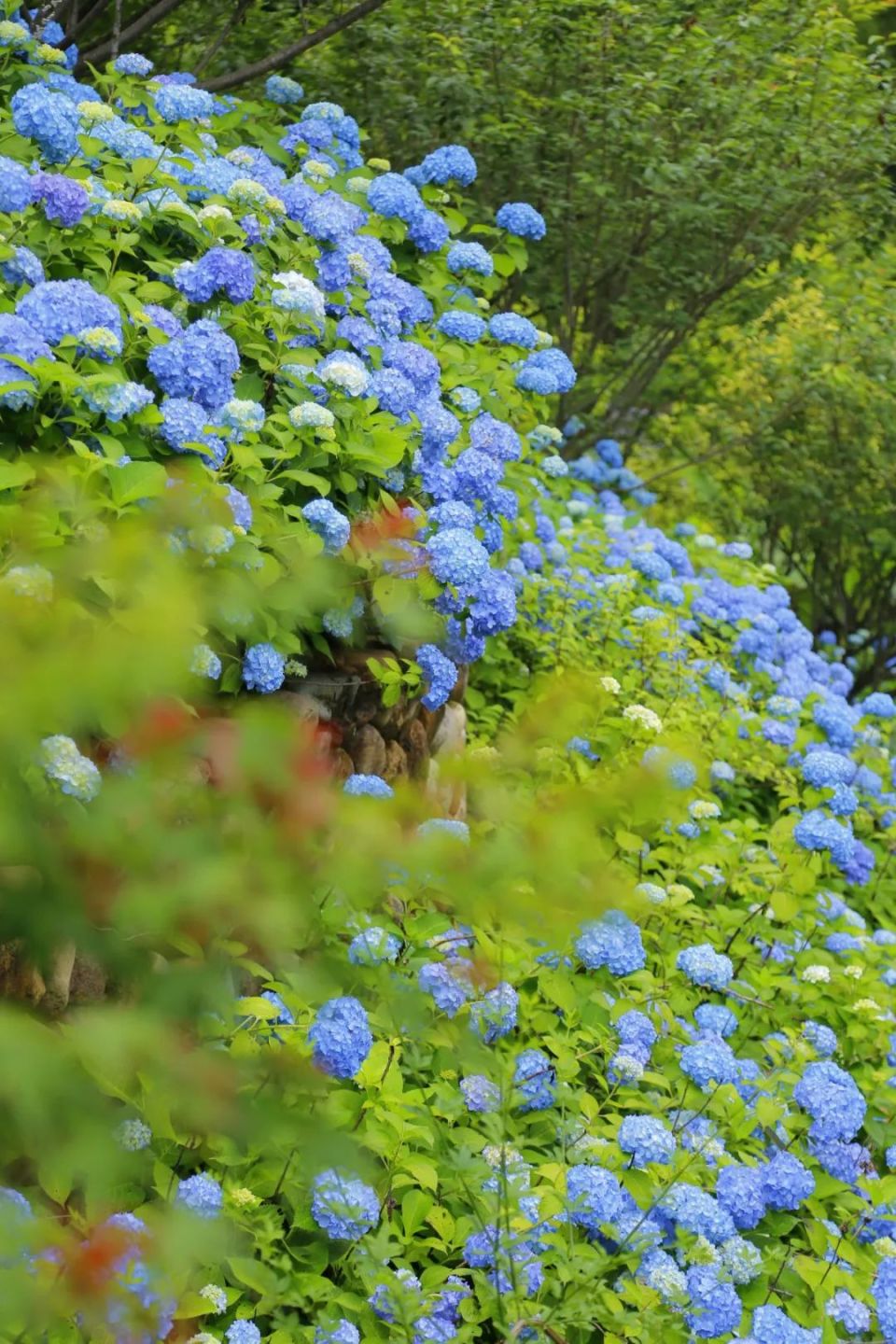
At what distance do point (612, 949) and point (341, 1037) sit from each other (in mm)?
833

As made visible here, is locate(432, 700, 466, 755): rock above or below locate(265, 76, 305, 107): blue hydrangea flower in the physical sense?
below

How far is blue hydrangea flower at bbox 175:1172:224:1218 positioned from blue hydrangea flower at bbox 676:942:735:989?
138cm

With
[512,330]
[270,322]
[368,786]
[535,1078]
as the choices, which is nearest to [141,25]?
[512,330]

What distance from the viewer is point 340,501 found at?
296 cm

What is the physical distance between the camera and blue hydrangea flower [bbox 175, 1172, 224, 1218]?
2.02 meters

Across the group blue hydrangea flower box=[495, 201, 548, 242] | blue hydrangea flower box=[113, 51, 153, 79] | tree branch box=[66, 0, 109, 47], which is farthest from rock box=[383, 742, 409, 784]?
tree branch box=[66, 0, 109, 47]

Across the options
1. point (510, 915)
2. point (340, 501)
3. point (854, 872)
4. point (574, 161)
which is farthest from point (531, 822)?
point (574, 161)

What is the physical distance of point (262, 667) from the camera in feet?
8.23

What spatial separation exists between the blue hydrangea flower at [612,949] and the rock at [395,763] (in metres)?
0.61

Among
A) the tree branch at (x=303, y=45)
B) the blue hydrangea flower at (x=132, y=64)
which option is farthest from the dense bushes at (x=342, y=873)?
the tree branch at (x=303, y=45)

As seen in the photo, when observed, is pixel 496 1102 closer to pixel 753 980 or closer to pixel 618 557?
pixel 753 980

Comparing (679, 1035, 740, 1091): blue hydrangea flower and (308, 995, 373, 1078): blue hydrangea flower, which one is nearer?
(308, 995, 373, 1078): blue hydrangea flower

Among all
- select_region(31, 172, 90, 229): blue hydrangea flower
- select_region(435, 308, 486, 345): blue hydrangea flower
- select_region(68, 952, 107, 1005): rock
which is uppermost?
select_region(31, 172, 90, 229): blue hydrangea flower

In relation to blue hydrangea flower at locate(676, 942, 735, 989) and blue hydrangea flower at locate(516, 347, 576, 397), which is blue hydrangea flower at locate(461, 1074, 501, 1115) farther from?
blue hydrangea flower at locate(516, 347, 576, 397)
